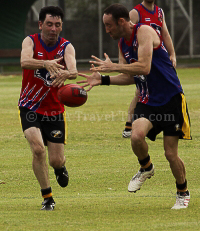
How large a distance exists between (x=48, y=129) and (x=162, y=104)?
162cm

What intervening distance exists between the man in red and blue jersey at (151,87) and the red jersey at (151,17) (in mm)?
4018

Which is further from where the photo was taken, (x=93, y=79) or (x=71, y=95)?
(x=71, y=95)

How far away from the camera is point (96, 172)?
8680mm

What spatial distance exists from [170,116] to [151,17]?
453 centimetres

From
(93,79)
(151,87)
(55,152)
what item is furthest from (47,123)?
(151,87)

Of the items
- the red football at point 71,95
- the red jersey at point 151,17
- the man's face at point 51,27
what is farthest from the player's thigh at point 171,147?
the red jersey at point 151,17

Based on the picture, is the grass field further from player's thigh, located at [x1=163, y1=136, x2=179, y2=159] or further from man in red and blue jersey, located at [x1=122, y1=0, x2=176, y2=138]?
man in red and blue jersey, located at [x1=122, y1=0, x2=176, y2=138]

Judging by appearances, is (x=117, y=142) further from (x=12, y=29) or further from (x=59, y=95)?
(x=12, y=29)

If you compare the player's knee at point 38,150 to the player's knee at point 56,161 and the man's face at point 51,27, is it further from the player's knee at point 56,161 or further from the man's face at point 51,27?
the man's face at point 51,27

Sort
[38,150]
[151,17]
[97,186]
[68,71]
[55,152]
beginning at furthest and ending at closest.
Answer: [151,17] < [97,186] < [55,152] < [68,71] < [38,150]

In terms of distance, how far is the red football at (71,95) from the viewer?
6817 mm

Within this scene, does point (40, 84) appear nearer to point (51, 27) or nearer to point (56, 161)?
point (51, 27)

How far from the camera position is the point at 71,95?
6809 millimetres

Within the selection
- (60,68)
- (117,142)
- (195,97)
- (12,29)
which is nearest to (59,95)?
(60,68)
